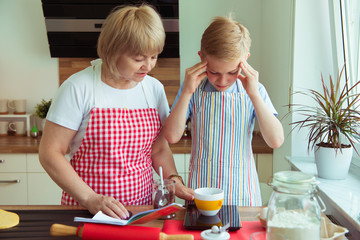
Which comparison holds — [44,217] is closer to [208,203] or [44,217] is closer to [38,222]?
[38,222]

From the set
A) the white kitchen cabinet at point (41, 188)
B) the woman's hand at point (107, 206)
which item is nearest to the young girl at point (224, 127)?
the woman's hand at point (107, 206)

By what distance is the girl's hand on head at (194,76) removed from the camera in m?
1.42

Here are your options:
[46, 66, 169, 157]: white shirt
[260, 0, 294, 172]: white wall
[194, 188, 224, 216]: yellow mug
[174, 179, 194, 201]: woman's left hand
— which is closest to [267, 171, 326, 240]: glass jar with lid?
[194, 188, 224, 216]: yellow mug

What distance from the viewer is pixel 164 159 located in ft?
5.24

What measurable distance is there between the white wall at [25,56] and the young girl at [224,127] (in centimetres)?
204

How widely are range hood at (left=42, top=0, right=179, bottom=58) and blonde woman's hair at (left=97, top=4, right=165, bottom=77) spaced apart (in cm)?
160

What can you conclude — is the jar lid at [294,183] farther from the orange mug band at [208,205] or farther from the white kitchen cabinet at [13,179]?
the white kitchen cabinet at [13,179]

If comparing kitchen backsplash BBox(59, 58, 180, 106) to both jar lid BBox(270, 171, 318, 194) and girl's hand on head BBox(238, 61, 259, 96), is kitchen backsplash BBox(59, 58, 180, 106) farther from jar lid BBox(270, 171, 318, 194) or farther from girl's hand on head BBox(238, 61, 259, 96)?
jar lid BBox(270, 171, 318, 194)

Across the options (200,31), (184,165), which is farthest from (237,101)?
(200,31)

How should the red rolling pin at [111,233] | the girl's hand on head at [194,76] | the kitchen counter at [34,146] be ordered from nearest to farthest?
the red rolling pin at [111,233]
the girl's hand on head at [194,76]
the kitchen counter at [34,146]

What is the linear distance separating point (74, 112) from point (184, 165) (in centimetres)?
155

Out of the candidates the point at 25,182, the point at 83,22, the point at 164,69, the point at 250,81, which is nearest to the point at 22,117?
the point at 25,182

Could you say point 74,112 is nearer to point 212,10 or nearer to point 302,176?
point 302,176

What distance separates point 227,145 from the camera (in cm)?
155
